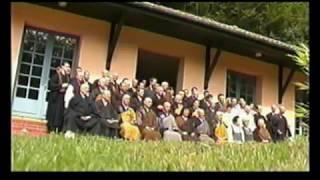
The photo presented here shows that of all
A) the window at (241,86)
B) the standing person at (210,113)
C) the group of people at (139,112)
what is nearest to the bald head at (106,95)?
the group of people at (139,112)

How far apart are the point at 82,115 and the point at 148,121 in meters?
1.44

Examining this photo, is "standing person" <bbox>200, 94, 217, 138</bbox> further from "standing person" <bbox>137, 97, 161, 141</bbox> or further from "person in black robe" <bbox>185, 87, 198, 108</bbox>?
"standing person" <bbox>137, 97, 161, 141</bbox>

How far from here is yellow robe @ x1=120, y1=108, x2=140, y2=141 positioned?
11.0 m

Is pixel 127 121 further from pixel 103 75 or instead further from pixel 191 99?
pixel 191 99

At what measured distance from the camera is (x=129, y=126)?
1122 cm

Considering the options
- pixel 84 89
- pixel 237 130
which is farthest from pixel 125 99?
pixel 237 130

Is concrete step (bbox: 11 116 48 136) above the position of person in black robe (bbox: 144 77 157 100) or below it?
below

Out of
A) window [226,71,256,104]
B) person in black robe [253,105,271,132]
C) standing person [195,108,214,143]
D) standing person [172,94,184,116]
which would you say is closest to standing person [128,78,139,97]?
standing person [172,94,184,116]

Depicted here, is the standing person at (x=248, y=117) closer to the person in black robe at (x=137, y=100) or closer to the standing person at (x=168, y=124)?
the standing person at (x=168, y=124)

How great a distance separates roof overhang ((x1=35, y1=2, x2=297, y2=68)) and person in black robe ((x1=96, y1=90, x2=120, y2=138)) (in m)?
1.83

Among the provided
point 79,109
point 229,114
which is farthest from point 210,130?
point 79,109
